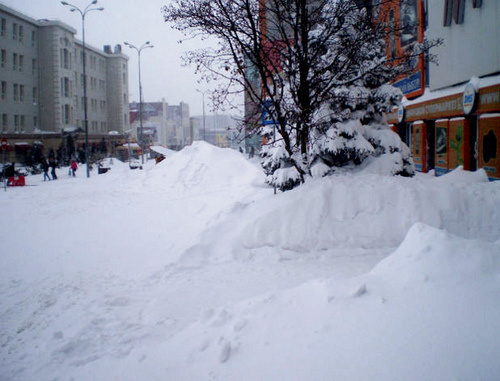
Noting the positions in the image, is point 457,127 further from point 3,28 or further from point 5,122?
point 3,28

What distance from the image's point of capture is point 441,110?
1895 cm

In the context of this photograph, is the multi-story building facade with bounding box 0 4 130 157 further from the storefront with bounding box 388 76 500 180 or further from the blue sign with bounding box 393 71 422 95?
the storefront with bounding box 388 76 500 180

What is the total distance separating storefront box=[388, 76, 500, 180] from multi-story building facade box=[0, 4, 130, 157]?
124 feet

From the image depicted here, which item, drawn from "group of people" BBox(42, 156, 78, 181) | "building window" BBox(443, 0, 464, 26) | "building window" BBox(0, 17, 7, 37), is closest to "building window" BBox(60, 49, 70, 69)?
"building window" BBox(0, 17, 7, 37)

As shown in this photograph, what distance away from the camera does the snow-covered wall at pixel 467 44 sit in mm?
14156

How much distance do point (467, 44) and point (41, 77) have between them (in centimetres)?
4760

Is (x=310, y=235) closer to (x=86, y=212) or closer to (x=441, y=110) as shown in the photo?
(x=86, y=212)

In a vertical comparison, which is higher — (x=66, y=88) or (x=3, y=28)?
(x=3, y=28)

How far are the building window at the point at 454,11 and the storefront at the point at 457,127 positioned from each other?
8.86ft

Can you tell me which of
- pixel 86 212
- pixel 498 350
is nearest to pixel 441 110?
pixel 86 212

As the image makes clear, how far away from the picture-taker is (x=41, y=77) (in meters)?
49.3

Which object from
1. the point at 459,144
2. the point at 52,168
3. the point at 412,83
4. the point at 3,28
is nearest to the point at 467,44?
the point at 459,144

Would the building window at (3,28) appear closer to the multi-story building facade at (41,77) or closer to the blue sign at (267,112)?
the multi-story building facade at (41,77)

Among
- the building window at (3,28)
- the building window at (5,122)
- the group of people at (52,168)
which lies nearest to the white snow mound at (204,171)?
the group of people at (52,168)
